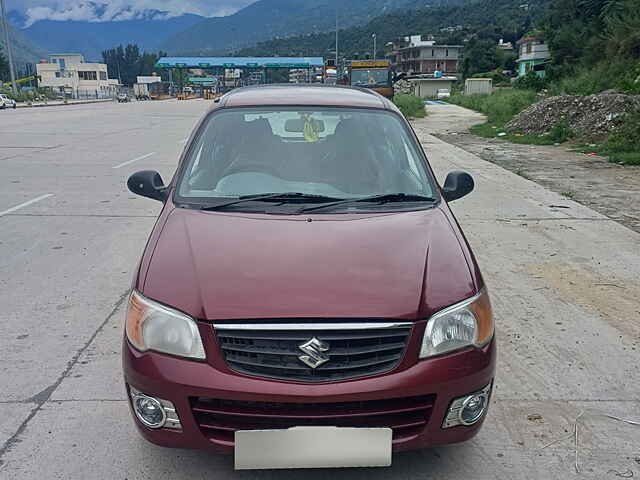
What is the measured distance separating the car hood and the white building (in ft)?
378

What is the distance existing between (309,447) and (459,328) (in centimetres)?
78

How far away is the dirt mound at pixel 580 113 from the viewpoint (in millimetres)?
16516

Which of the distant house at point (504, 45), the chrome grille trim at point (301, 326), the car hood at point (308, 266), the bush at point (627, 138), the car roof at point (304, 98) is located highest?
the distant house at point (504, 45)

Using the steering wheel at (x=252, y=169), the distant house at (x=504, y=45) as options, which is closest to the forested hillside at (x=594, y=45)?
the steering wheel at (x=252, y=169)

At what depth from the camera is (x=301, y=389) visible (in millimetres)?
2414

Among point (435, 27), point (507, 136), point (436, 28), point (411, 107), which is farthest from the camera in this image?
point (435, 27)

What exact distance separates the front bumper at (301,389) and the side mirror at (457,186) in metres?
1.59

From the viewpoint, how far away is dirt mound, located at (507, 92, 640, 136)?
16.5 meters

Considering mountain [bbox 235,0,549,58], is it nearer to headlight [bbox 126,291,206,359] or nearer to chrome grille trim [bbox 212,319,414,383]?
headlight [bbox 126,291,206,359]

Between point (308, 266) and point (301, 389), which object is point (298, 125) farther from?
point (301, 389)

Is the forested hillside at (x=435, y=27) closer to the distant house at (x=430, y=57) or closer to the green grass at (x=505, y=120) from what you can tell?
the distant house at (x=430, y=57)

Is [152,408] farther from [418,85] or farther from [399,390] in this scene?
[418,85]

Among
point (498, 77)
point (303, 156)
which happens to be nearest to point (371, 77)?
point (303, 156)

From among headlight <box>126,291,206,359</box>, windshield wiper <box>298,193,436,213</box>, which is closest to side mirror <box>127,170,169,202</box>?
windshield wiper <box>298,193,436,213</box>
